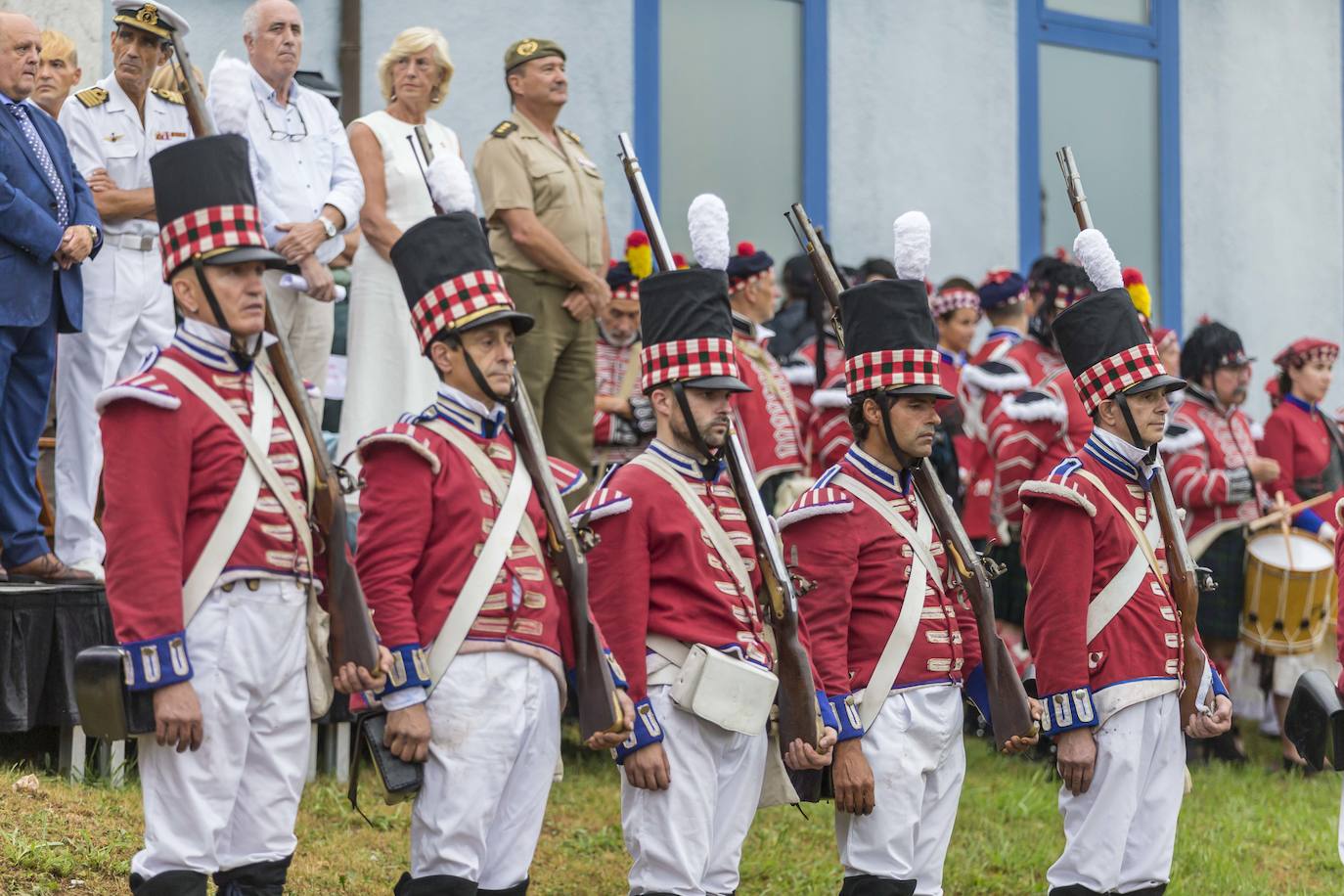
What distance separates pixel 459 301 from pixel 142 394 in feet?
3.15

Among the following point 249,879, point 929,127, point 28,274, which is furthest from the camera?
point 929,127

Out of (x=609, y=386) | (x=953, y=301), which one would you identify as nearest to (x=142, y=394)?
(x=609, y=386)

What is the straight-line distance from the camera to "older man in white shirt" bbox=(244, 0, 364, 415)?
7.93 meters

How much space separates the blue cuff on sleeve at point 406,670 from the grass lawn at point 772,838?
1898 millimetres

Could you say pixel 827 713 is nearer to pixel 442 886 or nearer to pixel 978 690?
pixel 978 690

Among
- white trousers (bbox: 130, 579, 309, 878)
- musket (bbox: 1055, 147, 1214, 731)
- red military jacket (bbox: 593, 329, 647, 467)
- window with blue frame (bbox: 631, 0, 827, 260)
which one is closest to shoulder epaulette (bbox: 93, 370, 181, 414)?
white trousers (bbox: 130, 579, 309, 878)

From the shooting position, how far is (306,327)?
8.22 m

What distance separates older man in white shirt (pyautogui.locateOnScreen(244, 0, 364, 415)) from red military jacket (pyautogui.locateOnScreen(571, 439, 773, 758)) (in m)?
2.61

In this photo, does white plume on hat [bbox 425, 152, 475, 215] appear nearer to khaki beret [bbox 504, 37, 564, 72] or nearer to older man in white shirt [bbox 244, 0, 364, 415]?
older man in white shirt [bbox 244, 0, 364, 415]

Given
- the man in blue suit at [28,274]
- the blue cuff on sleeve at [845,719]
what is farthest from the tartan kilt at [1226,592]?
the man in blue suit at [28,274]

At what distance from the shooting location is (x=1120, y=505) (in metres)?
6.27

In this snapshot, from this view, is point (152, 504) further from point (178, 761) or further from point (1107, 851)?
point (1107, 851)

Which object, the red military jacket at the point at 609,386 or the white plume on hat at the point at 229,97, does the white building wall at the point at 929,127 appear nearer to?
the red military jacket at the point at 609,386

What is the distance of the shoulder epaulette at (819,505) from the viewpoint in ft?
19.8
